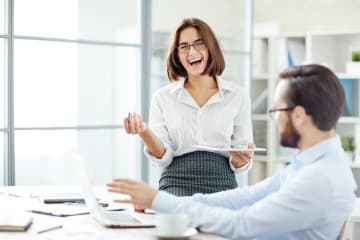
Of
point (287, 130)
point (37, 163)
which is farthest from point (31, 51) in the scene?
point (287, 130)

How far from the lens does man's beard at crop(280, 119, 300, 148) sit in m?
2.01

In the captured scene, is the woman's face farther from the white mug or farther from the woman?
the white mug

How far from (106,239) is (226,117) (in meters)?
1.14

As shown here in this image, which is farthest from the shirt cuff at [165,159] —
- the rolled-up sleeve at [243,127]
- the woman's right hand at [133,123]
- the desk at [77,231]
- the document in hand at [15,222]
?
the document in hand at [15,222]

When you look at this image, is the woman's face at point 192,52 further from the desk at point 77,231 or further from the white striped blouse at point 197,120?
the desk at point 77,231

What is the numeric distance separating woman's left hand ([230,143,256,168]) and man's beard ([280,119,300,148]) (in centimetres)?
85

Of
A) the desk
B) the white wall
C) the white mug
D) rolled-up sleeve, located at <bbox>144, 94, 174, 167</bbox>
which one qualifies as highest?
the white wall

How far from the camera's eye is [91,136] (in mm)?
4875

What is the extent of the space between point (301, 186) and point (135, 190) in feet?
1.60

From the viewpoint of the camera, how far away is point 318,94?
1945mm

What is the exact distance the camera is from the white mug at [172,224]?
1899 mm

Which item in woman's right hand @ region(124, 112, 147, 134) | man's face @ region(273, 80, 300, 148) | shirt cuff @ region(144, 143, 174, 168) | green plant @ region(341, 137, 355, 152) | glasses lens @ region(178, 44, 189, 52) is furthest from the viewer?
green plant @ region(341, 137, 355, 152)

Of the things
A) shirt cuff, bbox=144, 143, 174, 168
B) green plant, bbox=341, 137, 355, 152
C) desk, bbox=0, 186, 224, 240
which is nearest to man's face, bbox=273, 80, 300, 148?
desk, bbox=0, 186, 224, 240

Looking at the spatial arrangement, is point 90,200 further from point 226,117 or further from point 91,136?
point 91,136
